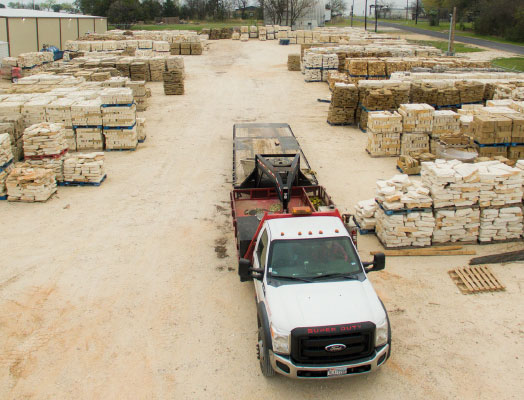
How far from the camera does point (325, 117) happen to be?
2677 cm

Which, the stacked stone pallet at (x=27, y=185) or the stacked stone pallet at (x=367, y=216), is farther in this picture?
the stacked stone pallet at (x=27, y=185)

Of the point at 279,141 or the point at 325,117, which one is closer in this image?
the point at 279,141

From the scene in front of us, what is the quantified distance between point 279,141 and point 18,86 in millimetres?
15324

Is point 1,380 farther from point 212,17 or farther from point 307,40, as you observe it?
point 212,17

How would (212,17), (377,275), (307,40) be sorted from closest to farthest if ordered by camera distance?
1. (377,275)
2. (307,40)
3. (212,17)

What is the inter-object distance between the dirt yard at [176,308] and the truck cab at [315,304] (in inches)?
31.5

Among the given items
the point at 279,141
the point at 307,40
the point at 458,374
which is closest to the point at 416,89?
the point at 279,141

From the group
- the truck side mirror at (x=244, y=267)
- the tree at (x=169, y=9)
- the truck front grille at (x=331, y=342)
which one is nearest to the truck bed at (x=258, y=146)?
the truck side mirror at (x=244, y=267)

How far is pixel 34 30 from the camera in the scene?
148 feet

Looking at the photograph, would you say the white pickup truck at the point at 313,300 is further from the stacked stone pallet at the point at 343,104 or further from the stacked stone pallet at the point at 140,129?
the stacked stone pallet at the point at 343,104

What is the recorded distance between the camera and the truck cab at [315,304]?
6965 mm

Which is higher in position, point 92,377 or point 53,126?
point 53,126

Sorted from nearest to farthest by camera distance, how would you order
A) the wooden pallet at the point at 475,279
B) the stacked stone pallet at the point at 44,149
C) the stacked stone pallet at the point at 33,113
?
the wooden pallet at the point at 475,279, the stacked stone pallet at the point at 44,149, the stacked stone pallet at the point at 33,113

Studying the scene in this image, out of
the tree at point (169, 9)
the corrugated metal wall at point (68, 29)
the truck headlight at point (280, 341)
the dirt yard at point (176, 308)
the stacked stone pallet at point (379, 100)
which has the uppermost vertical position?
the tree at point (169, 9)
